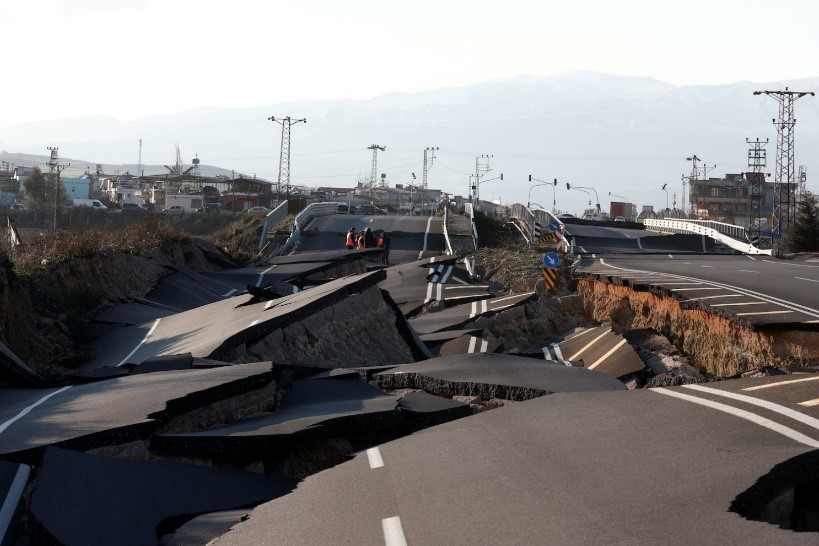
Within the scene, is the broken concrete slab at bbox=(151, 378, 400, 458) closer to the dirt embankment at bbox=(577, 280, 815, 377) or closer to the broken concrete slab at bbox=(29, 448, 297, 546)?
the broken concrete slab at bbox=(29, 448, 297, 546)

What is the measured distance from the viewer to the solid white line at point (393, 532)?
6.73 meters

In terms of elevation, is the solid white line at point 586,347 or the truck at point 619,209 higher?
the truck at point 619,209

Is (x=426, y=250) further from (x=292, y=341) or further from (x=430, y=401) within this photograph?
(x=430, y=401)

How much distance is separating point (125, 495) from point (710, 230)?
51228 millimetres

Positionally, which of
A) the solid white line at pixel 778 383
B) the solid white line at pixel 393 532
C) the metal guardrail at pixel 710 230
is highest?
the metal guardrail at pixel 710 230

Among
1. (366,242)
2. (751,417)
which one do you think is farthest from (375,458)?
(366,242)

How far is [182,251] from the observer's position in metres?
37.3

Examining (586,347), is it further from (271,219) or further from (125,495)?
(271,219)

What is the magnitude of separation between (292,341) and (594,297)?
1489 cm

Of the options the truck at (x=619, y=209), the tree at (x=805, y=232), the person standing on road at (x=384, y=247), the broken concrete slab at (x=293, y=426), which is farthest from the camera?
the truck at (x=619, y=209)

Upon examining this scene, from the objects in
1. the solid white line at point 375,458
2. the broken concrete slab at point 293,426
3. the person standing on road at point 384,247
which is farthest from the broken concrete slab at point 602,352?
the person standing on road at point 384,247

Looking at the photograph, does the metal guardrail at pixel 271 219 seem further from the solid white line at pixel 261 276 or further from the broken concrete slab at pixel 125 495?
the broken concrete slab at pixel 125 495

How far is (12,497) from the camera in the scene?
8.20m

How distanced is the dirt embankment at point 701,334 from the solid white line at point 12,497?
8.99 meters
